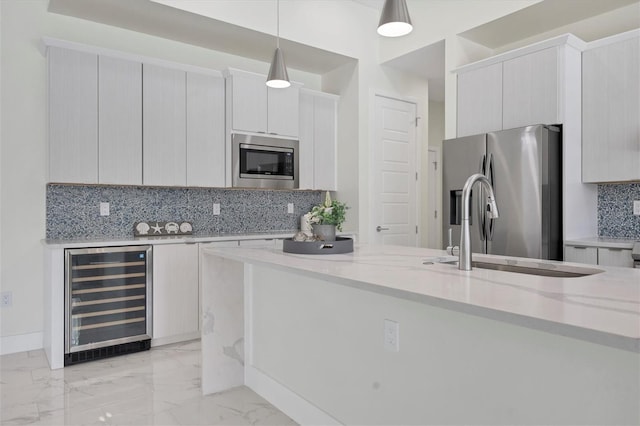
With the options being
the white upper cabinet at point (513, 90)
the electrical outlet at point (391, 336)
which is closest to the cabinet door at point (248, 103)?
the white upper cabinet at point (513, 90)

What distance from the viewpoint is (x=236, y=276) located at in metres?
2.89

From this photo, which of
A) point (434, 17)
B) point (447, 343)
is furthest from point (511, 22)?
point (447, 343)

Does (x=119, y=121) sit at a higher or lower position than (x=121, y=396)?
higher

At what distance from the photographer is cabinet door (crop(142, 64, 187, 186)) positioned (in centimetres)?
391

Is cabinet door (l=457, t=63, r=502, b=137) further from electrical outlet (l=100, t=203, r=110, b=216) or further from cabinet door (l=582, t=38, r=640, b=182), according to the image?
electrical outlet (l=100, t=203, r=110, b=216)

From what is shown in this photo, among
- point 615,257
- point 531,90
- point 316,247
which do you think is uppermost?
point 531,90

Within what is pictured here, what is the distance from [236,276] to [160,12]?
2404mm

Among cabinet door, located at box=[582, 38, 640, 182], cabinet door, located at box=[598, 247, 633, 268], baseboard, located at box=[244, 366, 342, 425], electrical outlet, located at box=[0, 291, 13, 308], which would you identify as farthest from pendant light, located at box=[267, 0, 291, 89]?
electrical outlet, located at box=[0, 291, 13, 308]

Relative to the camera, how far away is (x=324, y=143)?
205 inches

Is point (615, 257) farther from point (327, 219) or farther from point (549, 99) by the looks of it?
point (327, 219)

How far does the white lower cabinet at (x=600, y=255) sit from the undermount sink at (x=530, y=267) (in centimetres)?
153

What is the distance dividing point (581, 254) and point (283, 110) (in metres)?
3.05

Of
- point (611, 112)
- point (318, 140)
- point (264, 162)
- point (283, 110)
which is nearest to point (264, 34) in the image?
point (283, 110)

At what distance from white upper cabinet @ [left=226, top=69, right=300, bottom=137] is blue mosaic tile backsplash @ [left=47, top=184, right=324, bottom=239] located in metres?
0.75
